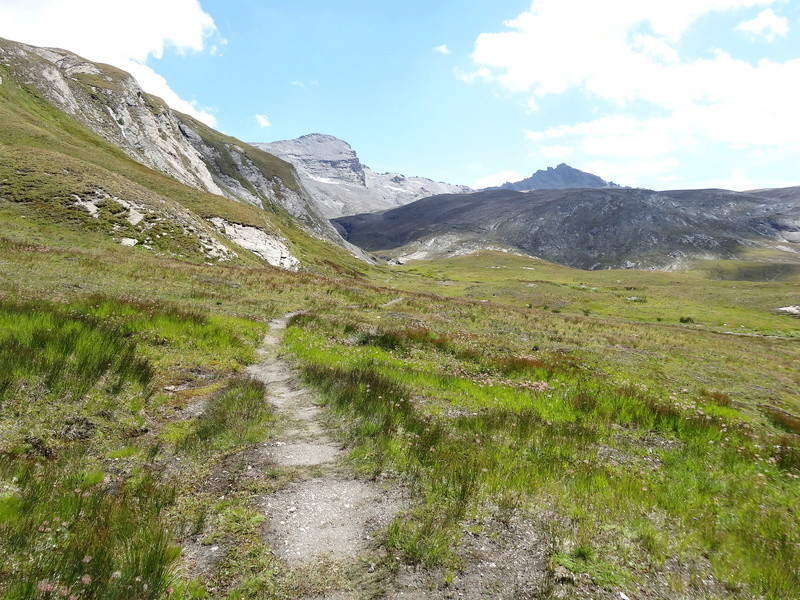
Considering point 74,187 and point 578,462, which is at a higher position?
point 74,187

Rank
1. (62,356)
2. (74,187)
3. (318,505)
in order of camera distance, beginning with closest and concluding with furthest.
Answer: (318,505) → (62,356) → (74,187)

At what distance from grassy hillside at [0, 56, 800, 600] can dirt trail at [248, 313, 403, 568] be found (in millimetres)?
277

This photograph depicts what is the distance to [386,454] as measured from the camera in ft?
28.6

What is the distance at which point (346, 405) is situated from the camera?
11.6 meters

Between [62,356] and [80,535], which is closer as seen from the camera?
[80,535]

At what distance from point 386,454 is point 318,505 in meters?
2.16

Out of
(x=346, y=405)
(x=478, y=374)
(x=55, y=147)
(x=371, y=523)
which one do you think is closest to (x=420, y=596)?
(x=371, y=523)

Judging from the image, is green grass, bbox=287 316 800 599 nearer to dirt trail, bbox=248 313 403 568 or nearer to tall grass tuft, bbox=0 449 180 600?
dirt trail, bbox=248 313 403 568

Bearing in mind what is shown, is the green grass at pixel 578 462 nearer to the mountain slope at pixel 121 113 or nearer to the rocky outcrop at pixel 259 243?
the rocky outcrop at pixel 259 243

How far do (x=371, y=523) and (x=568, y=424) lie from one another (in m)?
8.57

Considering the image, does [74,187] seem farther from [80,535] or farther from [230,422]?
[80,535]

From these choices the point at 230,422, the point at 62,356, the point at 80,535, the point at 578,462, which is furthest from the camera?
the point at 62,356

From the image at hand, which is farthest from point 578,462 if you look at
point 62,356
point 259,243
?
point 259,243

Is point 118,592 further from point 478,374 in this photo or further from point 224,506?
point 478,374
